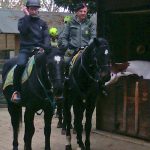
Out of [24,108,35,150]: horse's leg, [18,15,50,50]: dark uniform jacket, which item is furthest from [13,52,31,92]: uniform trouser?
[24,108,35,150]: horse's leg

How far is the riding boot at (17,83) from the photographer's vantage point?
718 centimetres

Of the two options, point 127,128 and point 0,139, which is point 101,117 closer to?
point 127,128

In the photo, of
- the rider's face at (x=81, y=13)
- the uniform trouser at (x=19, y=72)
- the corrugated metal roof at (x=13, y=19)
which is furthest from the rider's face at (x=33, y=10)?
Result: the corrugated metal roof at (x=13, y=19)

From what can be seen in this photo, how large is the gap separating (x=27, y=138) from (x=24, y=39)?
1674 millimetres

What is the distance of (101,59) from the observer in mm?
6914

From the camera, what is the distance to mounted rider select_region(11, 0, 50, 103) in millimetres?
7199

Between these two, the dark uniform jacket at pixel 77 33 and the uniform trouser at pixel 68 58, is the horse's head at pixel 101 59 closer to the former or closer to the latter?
the uniform trouser at pixel 68 58

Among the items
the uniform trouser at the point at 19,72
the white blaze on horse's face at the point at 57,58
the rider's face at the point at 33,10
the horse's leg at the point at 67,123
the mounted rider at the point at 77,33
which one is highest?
the rider's face at the point at 33,10

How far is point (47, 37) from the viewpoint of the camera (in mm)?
7422

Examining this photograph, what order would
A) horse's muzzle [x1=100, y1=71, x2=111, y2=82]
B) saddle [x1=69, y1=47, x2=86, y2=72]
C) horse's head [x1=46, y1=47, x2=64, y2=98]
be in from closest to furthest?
horse's head [x1=46, y1=47, x2=64, y2=98] < horse's muzzle [x1=100, y1=71, x2=111, y2=82] < saddle [x1=69, y1=47, x2=86, y2=72]

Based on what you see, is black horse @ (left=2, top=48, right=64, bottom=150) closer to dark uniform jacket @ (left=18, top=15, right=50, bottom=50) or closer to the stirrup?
the stirrup

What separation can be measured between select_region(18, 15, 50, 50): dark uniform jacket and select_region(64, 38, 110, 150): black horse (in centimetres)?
75

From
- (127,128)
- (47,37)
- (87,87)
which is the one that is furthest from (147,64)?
(47,37)

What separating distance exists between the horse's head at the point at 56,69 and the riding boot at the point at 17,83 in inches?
34.0
